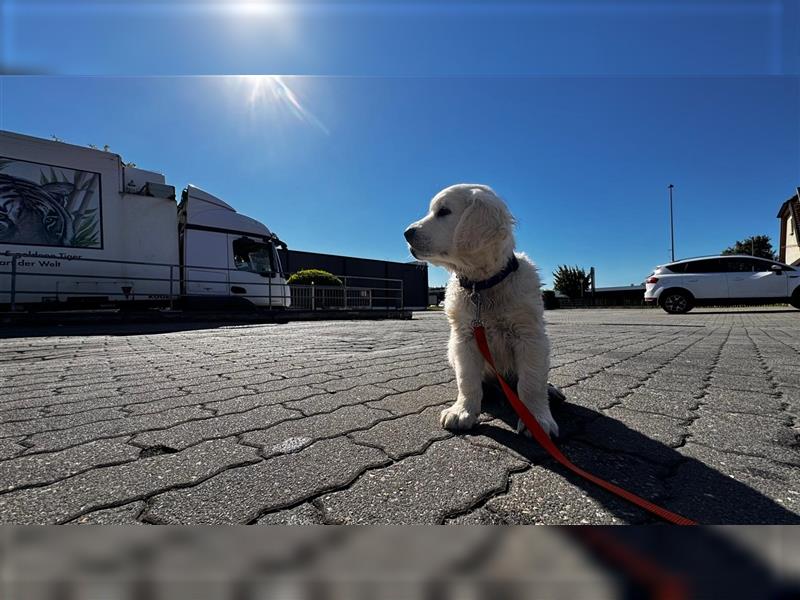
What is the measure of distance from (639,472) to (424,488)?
2.83 ft

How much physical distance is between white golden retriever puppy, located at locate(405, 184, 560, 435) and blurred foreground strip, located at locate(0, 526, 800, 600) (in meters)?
1.24

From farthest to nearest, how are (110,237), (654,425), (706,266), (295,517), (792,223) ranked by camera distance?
1. (706,266)
2. (110,237)
3. (792,223)
4. (654,425)
5. (295,517)

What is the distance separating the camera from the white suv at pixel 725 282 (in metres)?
14.1

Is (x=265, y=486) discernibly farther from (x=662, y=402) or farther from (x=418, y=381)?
(x=662, y=402)

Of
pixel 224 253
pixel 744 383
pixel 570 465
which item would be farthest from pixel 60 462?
pixel 224 253

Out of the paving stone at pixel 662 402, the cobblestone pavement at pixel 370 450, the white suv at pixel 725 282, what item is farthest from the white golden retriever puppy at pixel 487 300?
A: the white suv at pixel 725 282

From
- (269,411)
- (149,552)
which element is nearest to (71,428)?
(269,411)

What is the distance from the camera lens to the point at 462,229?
236cm

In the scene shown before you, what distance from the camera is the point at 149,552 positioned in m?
0.64

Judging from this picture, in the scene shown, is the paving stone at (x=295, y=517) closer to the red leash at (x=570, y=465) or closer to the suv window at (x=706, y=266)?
the red leash at (x=570, y=465)

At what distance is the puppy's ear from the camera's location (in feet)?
7.57

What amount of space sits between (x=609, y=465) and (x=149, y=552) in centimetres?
158

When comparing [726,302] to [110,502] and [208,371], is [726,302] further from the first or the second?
[110,502]

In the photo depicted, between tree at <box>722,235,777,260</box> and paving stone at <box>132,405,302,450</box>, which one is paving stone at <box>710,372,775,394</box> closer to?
paving stone at <box>132,405,302,450</box>
